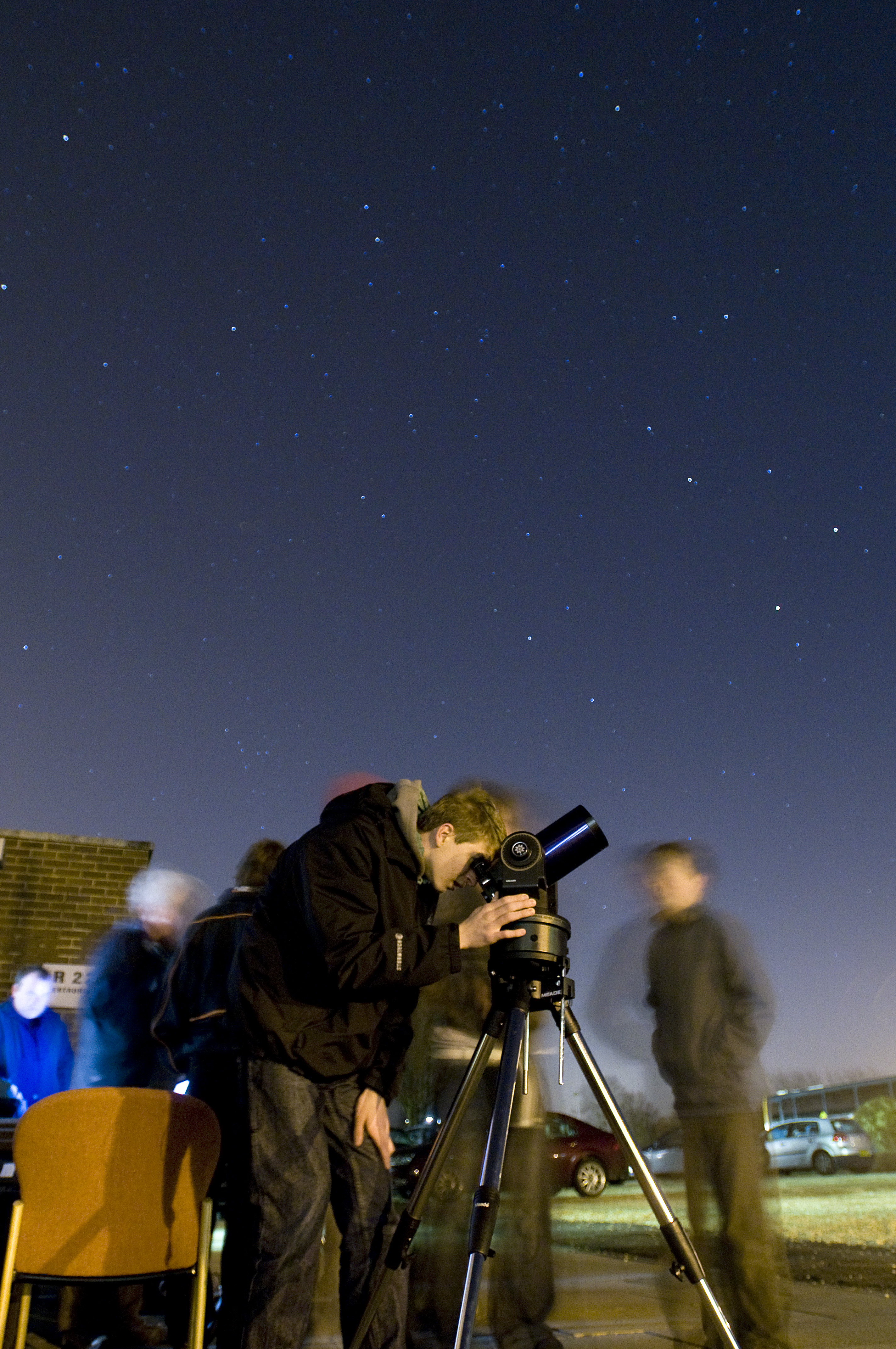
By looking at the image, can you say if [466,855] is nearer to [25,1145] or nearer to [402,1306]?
[402,1306]

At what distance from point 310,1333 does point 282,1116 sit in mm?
Answer: 1741

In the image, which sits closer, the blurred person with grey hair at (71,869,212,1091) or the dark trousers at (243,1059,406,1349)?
the dark trousers at (243,1059,406,1349)

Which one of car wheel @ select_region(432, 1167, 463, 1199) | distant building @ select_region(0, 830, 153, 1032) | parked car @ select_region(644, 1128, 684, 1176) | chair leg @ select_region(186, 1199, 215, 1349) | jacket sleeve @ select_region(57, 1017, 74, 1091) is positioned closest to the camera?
chair leg @ select_region(186, 1199, 215, 1349)

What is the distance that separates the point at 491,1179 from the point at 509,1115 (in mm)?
184

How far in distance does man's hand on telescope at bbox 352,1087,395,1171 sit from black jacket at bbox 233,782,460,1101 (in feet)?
0.13

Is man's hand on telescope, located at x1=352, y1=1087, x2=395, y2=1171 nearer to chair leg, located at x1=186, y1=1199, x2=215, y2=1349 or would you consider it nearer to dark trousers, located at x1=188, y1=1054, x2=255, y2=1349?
dark trousers, located at x1=188, y1=1054, x2=255, y2=1349

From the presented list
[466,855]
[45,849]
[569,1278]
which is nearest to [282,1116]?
[466,855]

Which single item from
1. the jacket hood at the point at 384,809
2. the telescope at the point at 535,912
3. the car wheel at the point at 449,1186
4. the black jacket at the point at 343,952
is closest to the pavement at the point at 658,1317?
the car wheel at the point at 449,1186

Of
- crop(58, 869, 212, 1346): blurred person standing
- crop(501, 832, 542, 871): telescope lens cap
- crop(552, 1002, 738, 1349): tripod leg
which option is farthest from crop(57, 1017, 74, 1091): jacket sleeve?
crop(501, 832, 542, 871): telescope lens cap

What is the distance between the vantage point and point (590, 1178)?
1020 cm

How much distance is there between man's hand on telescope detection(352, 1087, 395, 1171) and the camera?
6.49 feet

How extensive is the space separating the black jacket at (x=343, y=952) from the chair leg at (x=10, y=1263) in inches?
28.1

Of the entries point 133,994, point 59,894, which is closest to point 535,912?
point 133,994

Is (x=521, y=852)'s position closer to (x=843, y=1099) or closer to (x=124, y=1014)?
(x=124, y=1014)
